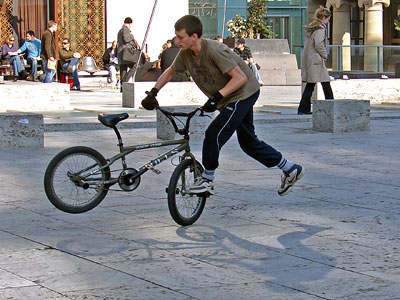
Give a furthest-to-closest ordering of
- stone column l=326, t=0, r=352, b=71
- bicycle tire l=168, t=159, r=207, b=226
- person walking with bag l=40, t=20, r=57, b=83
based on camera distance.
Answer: stone column l=326, t=0, r=352, b=71 < person walking with bag l=40, t=20, r=57, b=83 < bicycle tire l=168, t=159, r=207, b=226

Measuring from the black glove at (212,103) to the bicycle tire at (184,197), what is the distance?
0.44 meters

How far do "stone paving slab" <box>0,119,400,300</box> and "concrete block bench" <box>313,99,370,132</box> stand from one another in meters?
3.82

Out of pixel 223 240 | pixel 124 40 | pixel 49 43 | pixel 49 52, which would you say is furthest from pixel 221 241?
pixel 49 43

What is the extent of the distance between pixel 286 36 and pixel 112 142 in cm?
3384

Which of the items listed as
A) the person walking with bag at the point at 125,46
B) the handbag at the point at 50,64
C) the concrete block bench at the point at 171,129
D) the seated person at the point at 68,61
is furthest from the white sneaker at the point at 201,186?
the seated person at the point at 68,61

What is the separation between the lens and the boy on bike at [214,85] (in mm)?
6898

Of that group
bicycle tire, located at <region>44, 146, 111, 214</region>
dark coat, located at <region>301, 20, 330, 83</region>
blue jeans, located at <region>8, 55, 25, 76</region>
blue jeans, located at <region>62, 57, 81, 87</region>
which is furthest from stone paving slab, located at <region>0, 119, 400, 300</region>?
blue jeans, located at <region>8, 55, 25, 76</region>

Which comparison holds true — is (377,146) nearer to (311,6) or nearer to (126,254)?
(126,254)

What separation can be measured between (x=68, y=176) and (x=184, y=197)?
0.88 meters

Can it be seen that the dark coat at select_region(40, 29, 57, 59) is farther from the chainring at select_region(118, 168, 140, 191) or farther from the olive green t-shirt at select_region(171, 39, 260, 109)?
the chainring at select_region(118, 168, 140, 191)

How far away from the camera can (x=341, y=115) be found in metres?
13.8

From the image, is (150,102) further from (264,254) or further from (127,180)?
(264,254)

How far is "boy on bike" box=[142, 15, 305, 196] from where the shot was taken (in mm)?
6898

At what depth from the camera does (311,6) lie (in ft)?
145
